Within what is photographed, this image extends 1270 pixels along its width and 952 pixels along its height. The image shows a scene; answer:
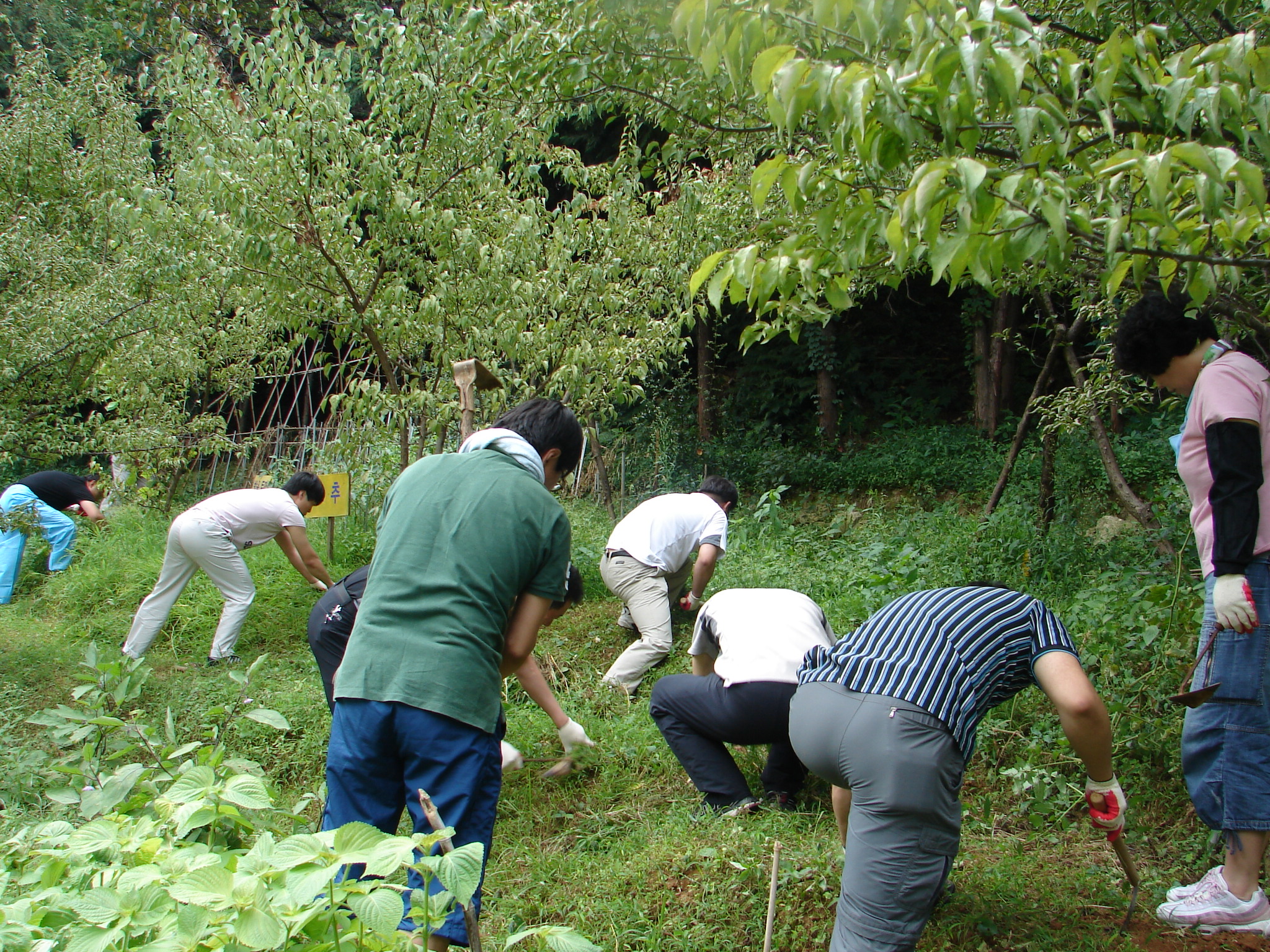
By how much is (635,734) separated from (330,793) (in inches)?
88.5

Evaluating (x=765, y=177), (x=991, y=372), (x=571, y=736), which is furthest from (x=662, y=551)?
(x=991, y=372)

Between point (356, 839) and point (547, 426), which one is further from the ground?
point (547, 426)

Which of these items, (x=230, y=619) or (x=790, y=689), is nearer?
(x=790, y=689)

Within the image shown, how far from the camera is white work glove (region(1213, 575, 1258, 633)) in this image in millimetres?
2371

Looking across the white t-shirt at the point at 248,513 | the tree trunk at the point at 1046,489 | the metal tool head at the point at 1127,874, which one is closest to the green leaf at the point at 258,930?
the metal tool head at the point at 1127,874

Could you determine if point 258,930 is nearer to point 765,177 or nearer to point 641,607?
point 765,177

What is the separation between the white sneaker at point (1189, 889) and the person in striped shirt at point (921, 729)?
68cm

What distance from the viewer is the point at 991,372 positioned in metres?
11.6

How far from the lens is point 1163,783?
3.28m

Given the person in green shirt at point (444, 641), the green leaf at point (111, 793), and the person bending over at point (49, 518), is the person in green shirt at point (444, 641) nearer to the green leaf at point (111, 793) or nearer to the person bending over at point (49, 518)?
the green leaf at point (111, 793)

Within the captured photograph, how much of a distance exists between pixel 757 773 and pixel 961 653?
1898mm

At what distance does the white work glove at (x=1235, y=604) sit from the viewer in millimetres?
2371

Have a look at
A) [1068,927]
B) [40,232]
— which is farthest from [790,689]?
[40,232]

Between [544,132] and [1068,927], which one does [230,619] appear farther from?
[1068,927]
